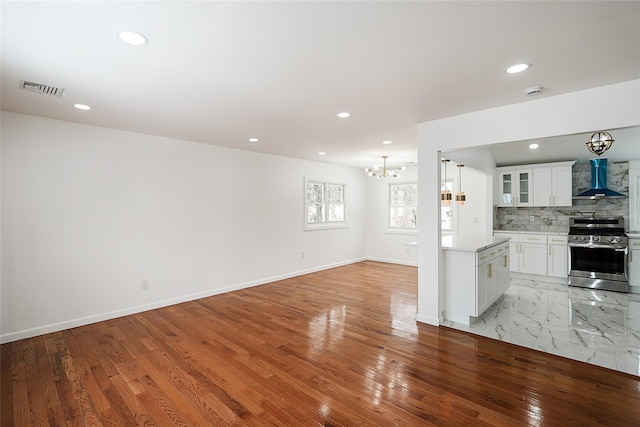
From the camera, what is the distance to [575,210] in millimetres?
6207

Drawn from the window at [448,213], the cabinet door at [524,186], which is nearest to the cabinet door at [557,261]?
the cabinet door at [524,186]

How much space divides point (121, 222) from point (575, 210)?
8220mm

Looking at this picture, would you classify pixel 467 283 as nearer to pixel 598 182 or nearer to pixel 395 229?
pixel 395 229

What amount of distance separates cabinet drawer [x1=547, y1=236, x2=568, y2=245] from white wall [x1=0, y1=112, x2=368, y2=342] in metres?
5.19

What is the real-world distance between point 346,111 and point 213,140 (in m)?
2.42

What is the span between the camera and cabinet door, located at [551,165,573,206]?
19.4ft

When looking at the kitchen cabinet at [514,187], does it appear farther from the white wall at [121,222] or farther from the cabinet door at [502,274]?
the white wall at [121,222]

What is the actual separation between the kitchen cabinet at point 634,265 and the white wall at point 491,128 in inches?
155

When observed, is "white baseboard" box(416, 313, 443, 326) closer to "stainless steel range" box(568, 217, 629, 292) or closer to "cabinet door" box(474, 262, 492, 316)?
"cabinet door" box(474, 262, 492, 316)

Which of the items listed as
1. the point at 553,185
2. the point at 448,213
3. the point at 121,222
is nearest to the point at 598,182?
the point at 553,185

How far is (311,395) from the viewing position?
234cm

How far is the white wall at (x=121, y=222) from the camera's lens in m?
3.43

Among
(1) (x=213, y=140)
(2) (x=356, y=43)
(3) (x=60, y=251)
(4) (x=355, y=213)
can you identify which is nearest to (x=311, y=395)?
(2) (x=356, y=43)

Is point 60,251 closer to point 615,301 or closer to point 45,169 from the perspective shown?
point 45,169
